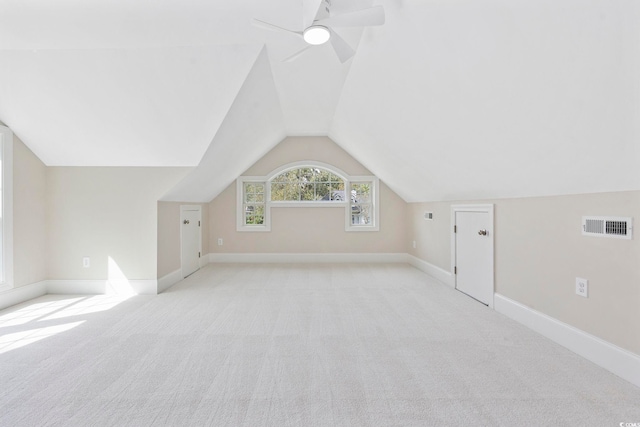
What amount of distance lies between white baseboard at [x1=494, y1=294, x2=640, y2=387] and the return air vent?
73 centimetres

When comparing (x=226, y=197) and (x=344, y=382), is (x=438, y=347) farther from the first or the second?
(x=226, y=197)

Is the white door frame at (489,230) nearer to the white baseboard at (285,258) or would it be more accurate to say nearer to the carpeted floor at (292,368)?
the carpeted floor at (292,368)

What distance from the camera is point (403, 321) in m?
2.93

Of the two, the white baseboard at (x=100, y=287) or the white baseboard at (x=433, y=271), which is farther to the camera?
the white baseboard at (x=433, y=271)

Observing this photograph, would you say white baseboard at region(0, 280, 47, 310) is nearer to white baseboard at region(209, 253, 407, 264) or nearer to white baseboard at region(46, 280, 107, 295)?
white baseboard at region(46, 280, 107, 295)

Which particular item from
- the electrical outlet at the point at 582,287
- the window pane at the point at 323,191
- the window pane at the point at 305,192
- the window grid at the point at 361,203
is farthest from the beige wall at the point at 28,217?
the electrical outlet at the point at 582,287

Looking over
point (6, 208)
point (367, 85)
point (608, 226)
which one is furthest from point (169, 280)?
point (608, 226)

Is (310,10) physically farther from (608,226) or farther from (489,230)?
(489,230)

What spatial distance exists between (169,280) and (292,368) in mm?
2943

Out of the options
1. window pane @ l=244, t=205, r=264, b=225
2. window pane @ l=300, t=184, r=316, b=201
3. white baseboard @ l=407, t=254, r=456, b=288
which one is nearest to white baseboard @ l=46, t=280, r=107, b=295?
window pane @ l=244, t=205, r=264, b=225

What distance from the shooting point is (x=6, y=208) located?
341cm

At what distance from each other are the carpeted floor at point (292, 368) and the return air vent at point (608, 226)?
2.98 ft

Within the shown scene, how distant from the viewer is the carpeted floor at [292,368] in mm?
1625

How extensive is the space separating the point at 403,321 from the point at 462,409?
4.19 feet
